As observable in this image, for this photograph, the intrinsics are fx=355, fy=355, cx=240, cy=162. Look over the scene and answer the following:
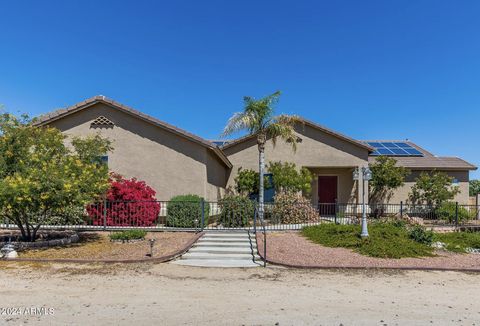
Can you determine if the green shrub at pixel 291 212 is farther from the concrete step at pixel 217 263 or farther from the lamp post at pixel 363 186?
the concrete step at pixel 217 263

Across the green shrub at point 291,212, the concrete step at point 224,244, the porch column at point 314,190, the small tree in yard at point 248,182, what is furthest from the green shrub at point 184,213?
the porch column at point 314,190

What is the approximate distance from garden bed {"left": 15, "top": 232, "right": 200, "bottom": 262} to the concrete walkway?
0.36 m

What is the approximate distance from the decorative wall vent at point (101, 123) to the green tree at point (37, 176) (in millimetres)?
4675

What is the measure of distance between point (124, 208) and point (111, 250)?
4186 millimetres

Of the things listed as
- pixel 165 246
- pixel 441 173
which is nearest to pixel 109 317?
pixel 165 246

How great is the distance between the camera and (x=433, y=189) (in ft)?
65.5

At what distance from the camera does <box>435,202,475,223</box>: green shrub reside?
61.4 feet

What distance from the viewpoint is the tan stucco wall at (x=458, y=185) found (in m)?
21.5

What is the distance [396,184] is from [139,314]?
18.0 metres

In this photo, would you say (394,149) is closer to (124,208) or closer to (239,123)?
(239,123)

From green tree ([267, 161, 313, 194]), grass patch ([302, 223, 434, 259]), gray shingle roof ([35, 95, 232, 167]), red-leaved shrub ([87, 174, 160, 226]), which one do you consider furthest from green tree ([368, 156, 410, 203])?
red-leaved shrub ([87, 174, 160, 226])

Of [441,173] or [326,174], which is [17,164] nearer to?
[326,174]

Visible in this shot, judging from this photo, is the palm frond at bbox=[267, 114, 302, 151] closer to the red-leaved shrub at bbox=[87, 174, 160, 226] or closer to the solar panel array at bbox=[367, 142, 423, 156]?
the solar panel array at bbox=[367, 142, 423, 156]

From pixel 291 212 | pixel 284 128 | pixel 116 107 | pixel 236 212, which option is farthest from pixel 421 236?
pixel 116 107
